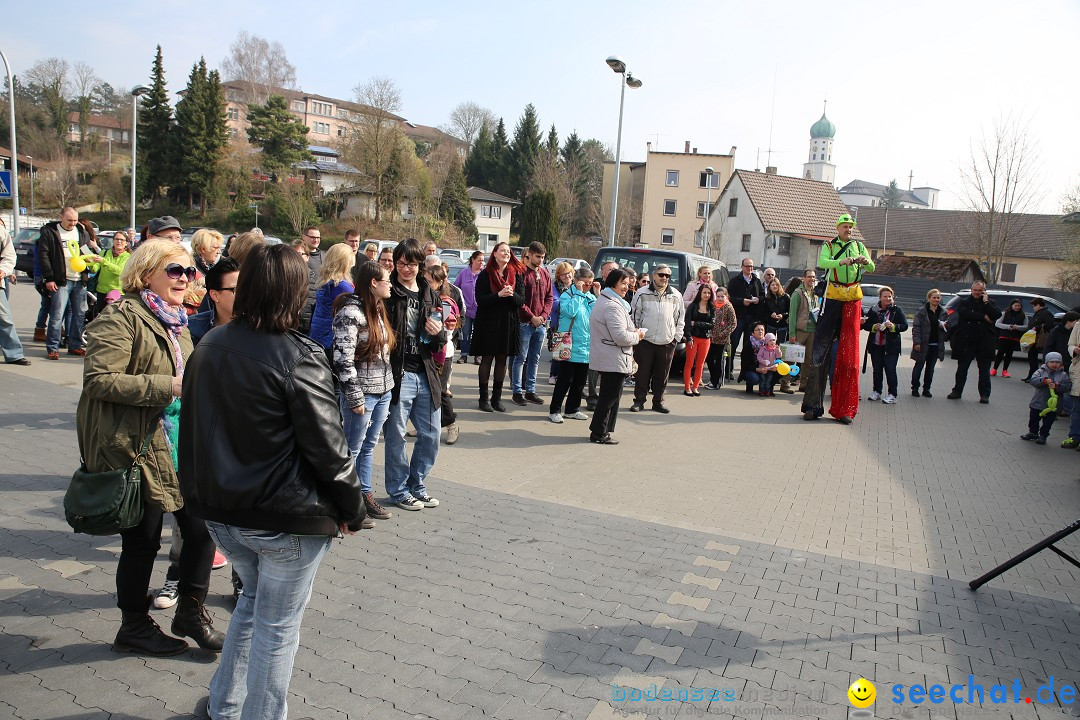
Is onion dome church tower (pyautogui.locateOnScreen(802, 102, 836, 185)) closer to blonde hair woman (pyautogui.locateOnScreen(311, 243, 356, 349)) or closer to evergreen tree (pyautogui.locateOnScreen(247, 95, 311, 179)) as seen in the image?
evergreen tree (pyautogui.locateOnScreen(247, 95, 311, 179))

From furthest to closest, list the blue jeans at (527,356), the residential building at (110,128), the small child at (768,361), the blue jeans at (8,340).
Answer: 1. the residential building at (110,128)
2. the small child at (768,361)
3. the blue jeans at (8,340)
4. the blue jeans at (527,356)

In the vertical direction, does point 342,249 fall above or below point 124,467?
above

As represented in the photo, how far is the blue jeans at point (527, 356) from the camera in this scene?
1031cm

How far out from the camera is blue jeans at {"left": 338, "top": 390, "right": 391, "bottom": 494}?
17.3ft

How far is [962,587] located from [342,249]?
16.7ft

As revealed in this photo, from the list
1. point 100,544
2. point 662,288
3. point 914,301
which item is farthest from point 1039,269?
point 100,544

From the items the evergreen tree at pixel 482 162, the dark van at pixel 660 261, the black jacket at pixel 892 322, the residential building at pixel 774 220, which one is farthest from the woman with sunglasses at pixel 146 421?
the evergreen tree at pixel 482 162

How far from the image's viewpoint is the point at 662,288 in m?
9.98

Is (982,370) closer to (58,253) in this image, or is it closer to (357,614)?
(357,614)

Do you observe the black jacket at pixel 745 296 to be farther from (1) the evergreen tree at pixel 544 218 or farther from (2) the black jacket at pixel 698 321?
(1) the evergreen tree at pixel 544 218

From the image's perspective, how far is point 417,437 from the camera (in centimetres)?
585

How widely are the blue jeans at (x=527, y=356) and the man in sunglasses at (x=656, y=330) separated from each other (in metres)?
1.38

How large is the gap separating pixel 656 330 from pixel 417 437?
192 inches

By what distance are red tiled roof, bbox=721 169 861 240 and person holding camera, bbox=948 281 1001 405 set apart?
39.7 m
